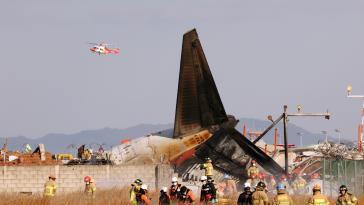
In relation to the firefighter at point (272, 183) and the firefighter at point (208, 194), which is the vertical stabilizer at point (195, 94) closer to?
the firefighter at point (272, 183)

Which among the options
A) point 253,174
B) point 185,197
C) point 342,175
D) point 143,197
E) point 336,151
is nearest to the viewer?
point 143,197

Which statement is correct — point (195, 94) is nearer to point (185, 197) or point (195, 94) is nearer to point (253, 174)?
point (253, 174)

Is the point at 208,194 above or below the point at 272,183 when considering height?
below

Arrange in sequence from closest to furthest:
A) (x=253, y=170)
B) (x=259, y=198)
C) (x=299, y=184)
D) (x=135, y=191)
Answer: (x=259, y=198), (x=135, y=191), (x=253, y=170), (x=299, y=184)

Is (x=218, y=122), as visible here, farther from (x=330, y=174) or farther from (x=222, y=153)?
(x=330, y=174)

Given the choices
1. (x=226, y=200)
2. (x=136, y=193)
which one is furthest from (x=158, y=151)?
(x=136, y=193)

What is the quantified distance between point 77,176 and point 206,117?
7607 millimetres

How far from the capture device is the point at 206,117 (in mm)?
54375

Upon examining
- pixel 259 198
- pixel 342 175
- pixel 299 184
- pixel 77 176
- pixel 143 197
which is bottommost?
pixel 259 198

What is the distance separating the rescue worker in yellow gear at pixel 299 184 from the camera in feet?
173

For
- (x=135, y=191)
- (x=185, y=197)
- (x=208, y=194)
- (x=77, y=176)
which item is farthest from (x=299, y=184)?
(x=135, y=191)

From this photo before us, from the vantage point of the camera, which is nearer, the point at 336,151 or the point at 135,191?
the point at 135,191

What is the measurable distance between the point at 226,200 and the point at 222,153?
14.4 metres

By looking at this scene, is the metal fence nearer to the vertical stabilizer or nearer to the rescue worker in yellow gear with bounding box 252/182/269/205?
the vertical stabilizer
